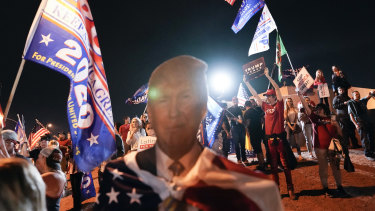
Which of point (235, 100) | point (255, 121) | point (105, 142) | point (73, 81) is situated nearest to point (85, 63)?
point (73, 81)

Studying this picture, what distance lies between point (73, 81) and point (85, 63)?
1.14 feet

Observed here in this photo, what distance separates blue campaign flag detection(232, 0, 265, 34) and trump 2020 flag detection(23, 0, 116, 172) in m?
7.38

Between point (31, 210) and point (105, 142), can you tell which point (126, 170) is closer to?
point (31, 210)

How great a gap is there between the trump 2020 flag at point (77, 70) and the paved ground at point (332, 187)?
3.78 metres

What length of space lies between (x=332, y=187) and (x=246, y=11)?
24.1 ft

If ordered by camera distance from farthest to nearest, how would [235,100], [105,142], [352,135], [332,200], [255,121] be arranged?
[352,135]
[235,100]
[255,121]
[332,200]
[105,142]

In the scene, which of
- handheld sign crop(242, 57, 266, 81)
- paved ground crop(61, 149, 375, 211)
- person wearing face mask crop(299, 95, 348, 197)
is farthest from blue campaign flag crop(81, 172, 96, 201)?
person wearing face mask crop(299, 95, 348, 197)

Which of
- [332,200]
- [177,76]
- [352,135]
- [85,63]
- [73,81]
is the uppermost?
[85,63]

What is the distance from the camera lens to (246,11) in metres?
9.35

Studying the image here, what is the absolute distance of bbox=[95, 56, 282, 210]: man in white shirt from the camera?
1.31m

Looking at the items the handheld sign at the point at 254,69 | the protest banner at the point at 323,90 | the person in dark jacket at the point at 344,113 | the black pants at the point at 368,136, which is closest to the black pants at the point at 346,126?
the person in dark jacket at the point at 344,113

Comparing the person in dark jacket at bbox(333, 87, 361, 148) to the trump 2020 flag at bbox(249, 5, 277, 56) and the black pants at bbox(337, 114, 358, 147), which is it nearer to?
the black pants at bbox(337, 114, 358, 147)

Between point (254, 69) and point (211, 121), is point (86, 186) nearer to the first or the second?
point (211, 121)

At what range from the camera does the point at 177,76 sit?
143 centimetres
